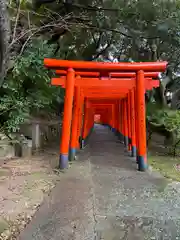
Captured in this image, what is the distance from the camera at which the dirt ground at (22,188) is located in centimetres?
248

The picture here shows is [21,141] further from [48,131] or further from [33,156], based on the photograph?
[48,131]

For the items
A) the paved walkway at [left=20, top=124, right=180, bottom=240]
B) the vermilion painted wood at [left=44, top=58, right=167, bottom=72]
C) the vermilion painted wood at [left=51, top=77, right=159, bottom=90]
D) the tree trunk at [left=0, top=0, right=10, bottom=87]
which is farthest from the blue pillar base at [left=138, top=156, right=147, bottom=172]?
the tree trunk at [left=0, top=0, right=10, bottom=87]

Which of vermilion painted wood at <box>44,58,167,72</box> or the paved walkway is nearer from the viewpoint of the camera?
the paved walkway

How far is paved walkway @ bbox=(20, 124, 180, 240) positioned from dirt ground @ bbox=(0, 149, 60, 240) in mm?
119

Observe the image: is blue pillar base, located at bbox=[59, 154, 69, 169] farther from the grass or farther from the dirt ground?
the grass

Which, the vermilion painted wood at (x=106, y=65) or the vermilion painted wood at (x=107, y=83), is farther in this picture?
the vermilion painted wood at (x=107, y=83)

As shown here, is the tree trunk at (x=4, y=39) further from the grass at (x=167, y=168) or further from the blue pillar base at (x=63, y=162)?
the grass at (x=167, y=168)

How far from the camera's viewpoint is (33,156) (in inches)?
254

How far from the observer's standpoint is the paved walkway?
2.28 meters

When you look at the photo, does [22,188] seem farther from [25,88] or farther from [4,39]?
[25,88]

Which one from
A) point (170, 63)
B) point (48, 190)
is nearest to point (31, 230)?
point (48, 190)

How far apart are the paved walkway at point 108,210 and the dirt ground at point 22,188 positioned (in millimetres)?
119

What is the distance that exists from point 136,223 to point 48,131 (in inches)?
275

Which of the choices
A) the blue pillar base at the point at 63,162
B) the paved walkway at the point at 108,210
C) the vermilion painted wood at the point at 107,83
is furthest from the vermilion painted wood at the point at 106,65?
the paved walkway at the point at 108,210
